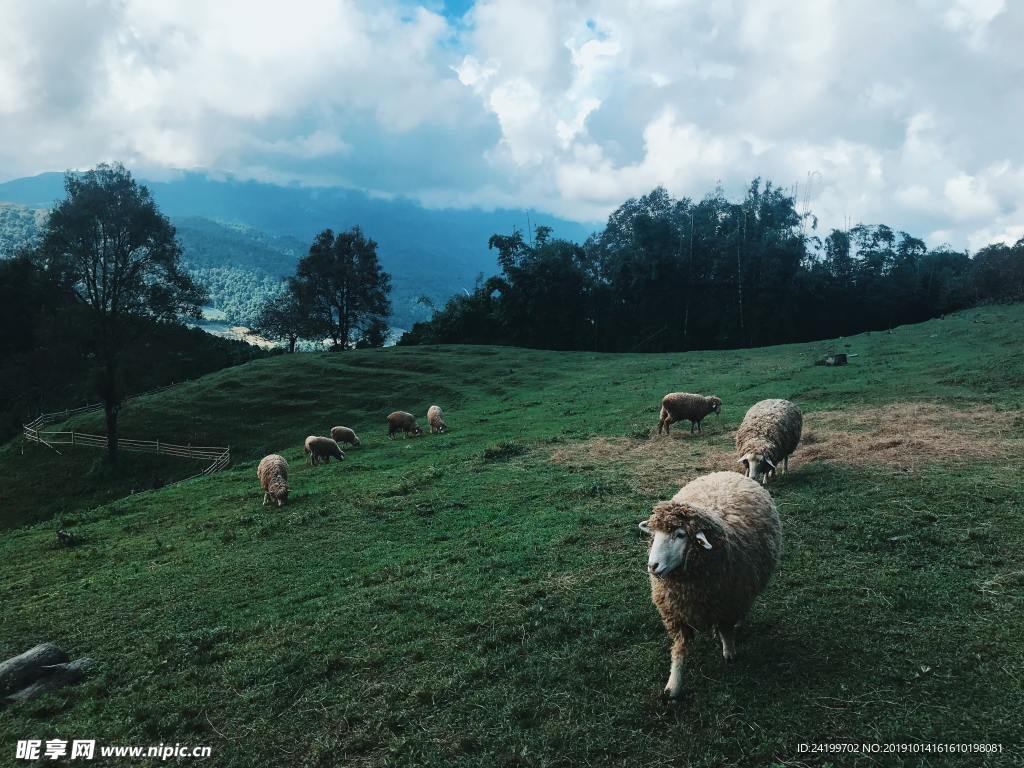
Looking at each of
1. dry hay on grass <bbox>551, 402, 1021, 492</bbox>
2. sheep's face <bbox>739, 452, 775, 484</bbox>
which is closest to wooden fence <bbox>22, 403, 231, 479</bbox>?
dry hay on grass <bbox>551, 402, 1021, 492</bbox>

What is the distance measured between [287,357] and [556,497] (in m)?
38.8

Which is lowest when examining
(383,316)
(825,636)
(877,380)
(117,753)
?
(117,753)

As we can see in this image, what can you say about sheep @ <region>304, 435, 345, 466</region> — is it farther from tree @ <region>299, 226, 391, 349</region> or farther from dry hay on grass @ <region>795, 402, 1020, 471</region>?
tree @ <region>299, 226, 391, 349</region>

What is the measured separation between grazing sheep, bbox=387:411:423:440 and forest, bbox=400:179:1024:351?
37345mm

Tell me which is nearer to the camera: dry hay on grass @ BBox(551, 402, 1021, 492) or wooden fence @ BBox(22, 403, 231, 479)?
dry hay on grass @ BBox(551, 402, 1021, 492)

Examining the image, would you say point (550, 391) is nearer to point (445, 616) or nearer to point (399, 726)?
point (445, 616)

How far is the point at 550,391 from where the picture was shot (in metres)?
34.3

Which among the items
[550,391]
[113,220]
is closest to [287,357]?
[113,220]

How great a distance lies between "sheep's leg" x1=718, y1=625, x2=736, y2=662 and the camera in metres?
6.40

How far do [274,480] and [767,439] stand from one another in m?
13.9

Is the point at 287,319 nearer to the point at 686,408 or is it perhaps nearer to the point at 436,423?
the point at 436,423

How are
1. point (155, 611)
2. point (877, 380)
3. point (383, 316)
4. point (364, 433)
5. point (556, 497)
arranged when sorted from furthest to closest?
point (383, 316) → point (364, 433) → point (877, 380) → point (556, 497) → point (155, 611)

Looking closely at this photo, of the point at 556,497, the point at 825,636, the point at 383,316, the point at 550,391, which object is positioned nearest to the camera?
the point at 825,636

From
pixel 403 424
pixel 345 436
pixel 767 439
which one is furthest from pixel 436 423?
pixel 767 439
